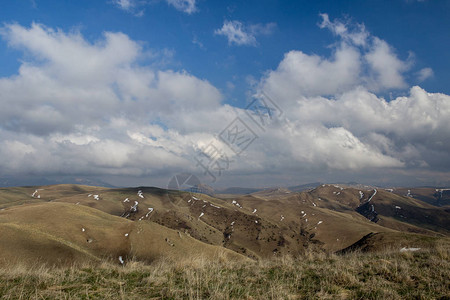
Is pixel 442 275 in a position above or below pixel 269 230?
above

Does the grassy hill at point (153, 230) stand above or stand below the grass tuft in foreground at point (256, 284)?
below

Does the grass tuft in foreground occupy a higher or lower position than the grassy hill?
higher

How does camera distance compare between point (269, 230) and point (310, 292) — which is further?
point (269, 230)

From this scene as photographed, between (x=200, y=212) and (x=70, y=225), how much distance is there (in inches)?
4306

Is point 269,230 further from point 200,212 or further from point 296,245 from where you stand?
point 200,212

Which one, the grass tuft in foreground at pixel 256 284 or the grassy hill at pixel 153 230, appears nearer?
the grass tuft in foreground at pixel 256 284

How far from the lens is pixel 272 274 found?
30.0ft

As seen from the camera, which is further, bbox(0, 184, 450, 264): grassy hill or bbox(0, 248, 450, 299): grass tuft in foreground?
bbox(0, 184, 450, 264): grassy hill

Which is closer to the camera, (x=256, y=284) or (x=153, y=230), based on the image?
(x=256, y=284)

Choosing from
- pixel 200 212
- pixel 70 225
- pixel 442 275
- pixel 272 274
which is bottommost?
pixel 200 212

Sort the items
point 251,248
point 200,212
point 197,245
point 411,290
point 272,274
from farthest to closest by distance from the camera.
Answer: point 200,212, point 251,248, point 197,245, point 272,274, point 411,290

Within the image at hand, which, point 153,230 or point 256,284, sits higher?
point 256,284

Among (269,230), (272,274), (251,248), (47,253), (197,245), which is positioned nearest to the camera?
(272,274)

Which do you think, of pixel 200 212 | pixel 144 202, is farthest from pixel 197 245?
pixel 144 202
